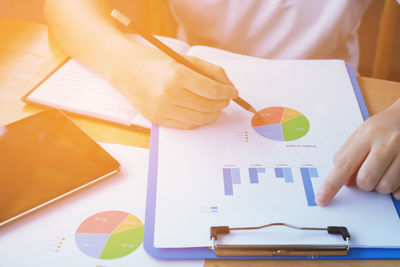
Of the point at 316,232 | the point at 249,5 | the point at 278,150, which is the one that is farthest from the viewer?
the point at 249,5

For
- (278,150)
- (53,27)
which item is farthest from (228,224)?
(53,27)

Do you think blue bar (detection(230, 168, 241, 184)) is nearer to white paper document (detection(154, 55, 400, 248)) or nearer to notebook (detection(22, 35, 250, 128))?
white paper document (detection(154, 55, 400, 248))

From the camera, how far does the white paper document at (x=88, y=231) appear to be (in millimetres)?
449

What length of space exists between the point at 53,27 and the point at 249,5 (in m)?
0.48

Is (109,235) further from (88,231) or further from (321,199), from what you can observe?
(321,199)

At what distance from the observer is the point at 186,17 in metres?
1.00

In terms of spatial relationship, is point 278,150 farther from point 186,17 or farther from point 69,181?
point 186,17

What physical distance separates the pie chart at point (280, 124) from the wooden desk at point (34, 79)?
0.50 feet

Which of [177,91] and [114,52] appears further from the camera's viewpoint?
[114,52]

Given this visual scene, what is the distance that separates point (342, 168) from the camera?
0.50 m

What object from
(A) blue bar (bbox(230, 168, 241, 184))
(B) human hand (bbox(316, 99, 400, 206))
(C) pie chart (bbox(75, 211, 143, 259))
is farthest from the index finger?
(C) pie chart (bbox(75, 211, 143, 259))

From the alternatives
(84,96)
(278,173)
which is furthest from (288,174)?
(84,96)

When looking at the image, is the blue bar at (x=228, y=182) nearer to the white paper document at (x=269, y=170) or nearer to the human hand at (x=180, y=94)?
the white paper document at (x=269, y=170)

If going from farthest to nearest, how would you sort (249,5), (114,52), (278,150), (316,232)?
(249,5)
(114,52)
(278,150)
(316,232)
